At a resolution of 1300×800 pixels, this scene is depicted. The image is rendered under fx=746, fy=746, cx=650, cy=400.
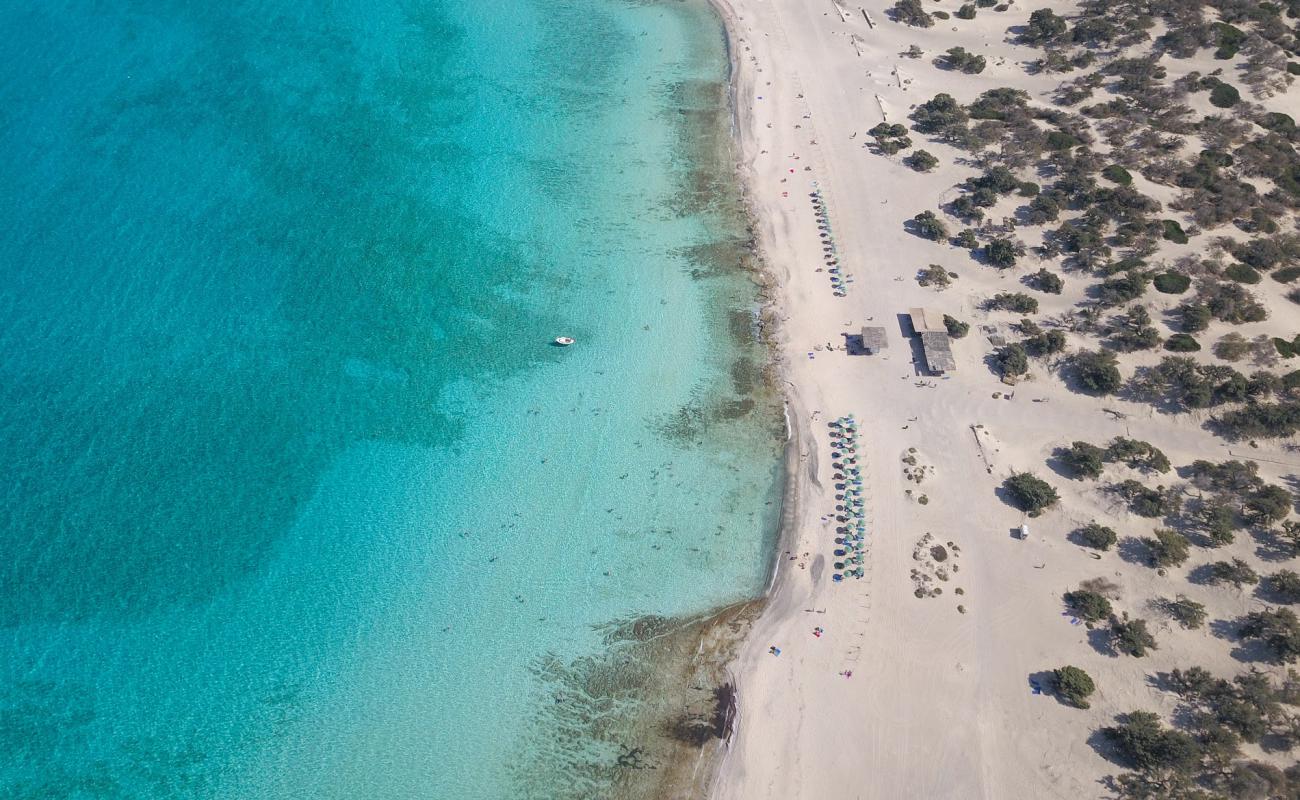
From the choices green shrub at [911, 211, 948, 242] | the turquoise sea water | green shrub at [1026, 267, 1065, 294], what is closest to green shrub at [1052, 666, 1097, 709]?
the turquoise sea water

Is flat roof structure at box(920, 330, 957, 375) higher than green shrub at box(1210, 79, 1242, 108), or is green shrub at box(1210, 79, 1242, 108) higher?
green shrub at box(1210, 79, 1242, 108)

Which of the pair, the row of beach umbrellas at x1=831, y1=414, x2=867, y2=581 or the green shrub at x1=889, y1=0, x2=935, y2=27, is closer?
the row of beach umbrellas at x1=831, y1=414, x2=867, y2=581

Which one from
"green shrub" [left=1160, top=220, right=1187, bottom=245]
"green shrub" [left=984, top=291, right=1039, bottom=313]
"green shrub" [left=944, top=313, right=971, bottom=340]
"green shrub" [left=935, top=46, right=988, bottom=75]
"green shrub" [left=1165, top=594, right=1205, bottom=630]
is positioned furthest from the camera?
"green shrub" [left=935, top=46, right=988, bottom=75]

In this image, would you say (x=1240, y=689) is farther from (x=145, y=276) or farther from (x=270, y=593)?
(x=145, y=276)

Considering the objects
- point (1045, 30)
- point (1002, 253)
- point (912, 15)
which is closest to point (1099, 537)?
point (1002, 253)

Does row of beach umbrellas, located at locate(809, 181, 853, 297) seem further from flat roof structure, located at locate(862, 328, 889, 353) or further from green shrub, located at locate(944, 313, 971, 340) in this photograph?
green shrub, located at locate(944, 313, 971, 340)

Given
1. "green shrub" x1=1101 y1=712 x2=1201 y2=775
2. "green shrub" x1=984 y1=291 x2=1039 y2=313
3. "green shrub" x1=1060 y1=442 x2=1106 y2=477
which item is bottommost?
"green shrub" x1=1101 y1=712 x2=1201 y2=775

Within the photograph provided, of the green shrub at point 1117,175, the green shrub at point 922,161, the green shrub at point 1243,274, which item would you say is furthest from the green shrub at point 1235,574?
the green shrub at point 922,161
